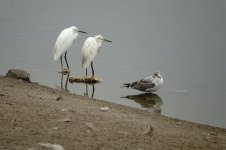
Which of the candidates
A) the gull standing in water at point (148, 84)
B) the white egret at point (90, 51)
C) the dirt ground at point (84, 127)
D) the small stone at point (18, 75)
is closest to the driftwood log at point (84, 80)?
the white egret at point (90, 51)

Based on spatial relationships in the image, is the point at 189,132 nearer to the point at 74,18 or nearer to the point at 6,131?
the point at 6,131

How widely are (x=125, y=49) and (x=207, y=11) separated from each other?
19.4 ft

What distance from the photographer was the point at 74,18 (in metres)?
17.8

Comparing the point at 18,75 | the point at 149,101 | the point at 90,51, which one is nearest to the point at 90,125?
the point at 18,75

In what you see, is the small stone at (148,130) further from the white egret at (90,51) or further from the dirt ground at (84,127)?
the white egret at (90,51)

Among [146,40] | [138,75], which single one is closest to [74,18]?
[146,40]

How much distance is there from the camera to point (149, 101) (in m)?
10.3

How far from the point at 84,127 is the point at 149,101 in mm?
4287

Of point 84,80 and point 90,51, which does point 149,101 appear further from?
point 90,51

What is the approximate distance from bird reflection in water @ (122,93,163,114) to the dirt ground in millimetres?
1616

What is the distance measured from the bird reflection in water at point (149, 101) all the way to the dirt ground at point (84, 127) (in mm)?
1616

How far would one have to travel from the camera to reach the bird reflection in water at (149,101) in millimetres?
9758

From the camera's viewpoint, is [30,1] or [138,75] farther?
[30,1]

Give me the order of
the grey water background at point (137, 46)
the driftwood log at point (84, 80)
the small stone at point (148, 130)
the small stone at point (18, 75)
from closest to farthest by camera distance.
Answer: the small stone at point (148, 130) < the small stone at point (18, 75) < the grey water background at point (137, 46) < the driftwood log at point (84, 80)
